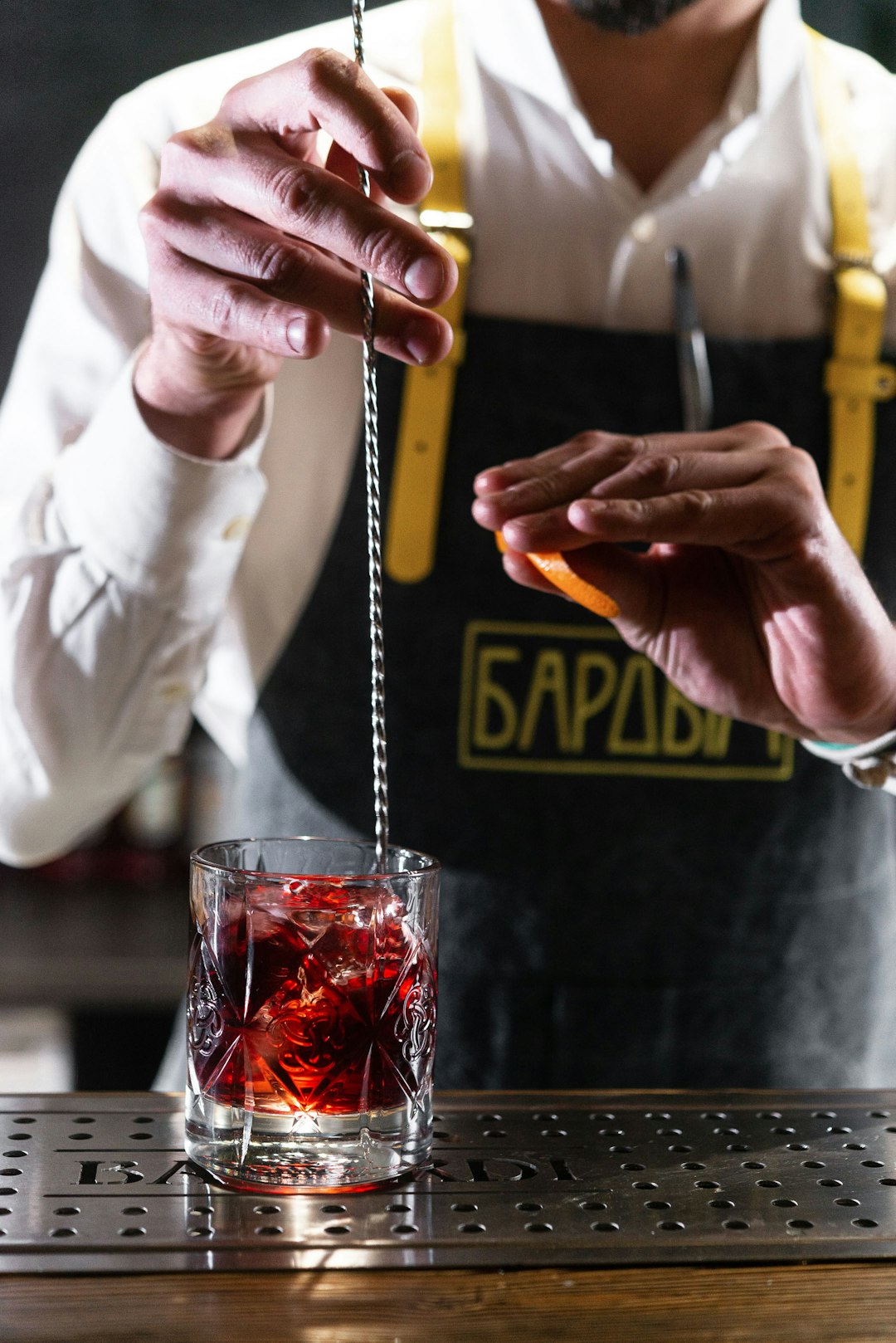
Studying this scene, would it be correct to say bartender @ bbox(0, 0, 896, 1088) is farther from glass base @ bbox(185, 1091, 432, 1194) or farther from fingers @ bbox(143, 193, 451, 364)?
glass base @ bbox(185, 1091, 432, 1194)

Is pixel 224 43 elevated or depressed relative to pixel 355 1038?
elevated

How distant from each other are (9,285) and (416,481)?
1044mm

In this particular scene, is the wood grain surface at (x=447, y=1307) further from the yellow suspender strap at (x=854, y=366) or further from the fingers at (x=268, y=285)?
the yellow suspender strap at (x=854, y=366)

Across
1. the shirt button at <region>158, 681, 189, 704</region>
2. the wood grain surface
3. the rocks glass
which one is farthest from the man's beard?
the wood grain surface

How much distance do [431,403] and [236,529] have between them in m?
0.24

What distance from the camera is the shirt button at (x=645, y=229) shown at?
1.22m

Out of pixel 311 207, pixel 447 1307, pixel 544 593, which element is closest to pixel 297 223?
pixel 311 207

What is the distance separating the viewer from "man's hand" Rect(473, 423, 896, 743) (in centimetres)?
81

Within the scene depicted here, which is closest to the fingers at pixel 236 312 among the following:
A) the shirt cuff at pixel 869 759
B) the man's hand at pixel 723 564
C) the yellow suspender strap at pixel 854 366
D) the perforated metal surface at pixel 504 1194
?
the man's hand at pixel 723 564

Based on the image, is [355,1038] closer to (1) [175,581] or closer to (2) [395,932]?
(2) [395,932]

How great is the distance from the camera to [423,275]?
0.63 m

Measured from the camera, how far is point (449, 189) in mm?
1174

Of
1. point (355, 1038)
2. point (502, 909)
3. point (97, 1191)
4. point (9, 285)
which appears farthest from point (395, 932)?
point (9, 285)

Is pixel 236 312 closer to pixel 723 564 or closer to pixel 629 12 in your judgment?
pixel 723 564
